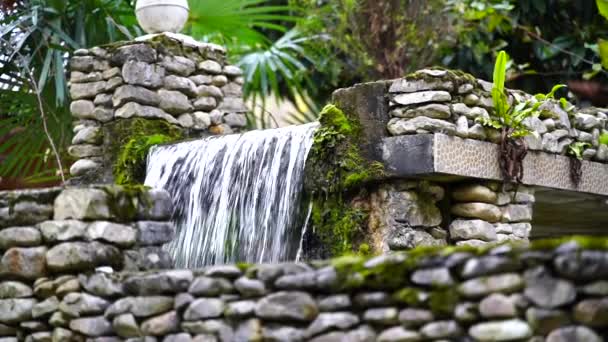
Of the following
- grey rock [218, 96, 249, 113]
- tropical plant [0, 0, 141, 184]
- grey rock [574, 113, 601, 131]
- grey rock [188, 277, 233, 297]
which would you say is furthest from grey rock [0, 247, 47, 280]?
tropical plant [0, 0, 141, 184]

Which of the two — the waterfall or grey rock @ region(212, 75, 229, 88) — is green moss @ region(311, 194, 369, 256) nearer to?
the waterfall

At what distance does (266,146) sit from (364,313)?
3.09m

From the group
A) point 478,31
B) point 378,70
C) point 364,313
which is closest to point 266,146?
point 364,313

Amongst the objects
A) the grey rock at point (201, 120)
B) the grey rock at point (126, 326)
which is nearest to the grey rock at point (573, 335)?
the grey rock at point (126, 326)

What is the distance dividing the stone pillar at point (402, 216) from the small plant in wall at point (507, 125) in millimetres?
629

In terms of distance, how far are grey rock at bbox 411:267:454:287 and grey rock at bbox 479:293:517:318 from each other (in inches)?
7.2

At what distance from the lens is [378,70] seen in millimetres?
12086

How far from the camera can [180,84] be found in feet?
28.3

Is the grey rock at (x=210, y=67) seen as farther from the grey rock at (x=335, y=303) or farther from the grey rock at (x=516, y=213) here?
the grey rock at (x=335, y=303)

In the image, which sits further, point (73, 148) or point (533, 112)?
point (73, 148)

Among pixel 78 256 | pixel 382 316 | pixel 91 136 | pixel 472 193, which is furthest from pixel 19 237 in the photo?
pixel 91 136

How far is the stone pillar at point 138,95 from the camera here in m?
8.37

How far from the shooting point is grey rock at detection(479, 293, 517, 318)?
3.88 meters

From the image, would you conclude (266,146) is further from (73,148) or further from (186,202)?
(73,148)
